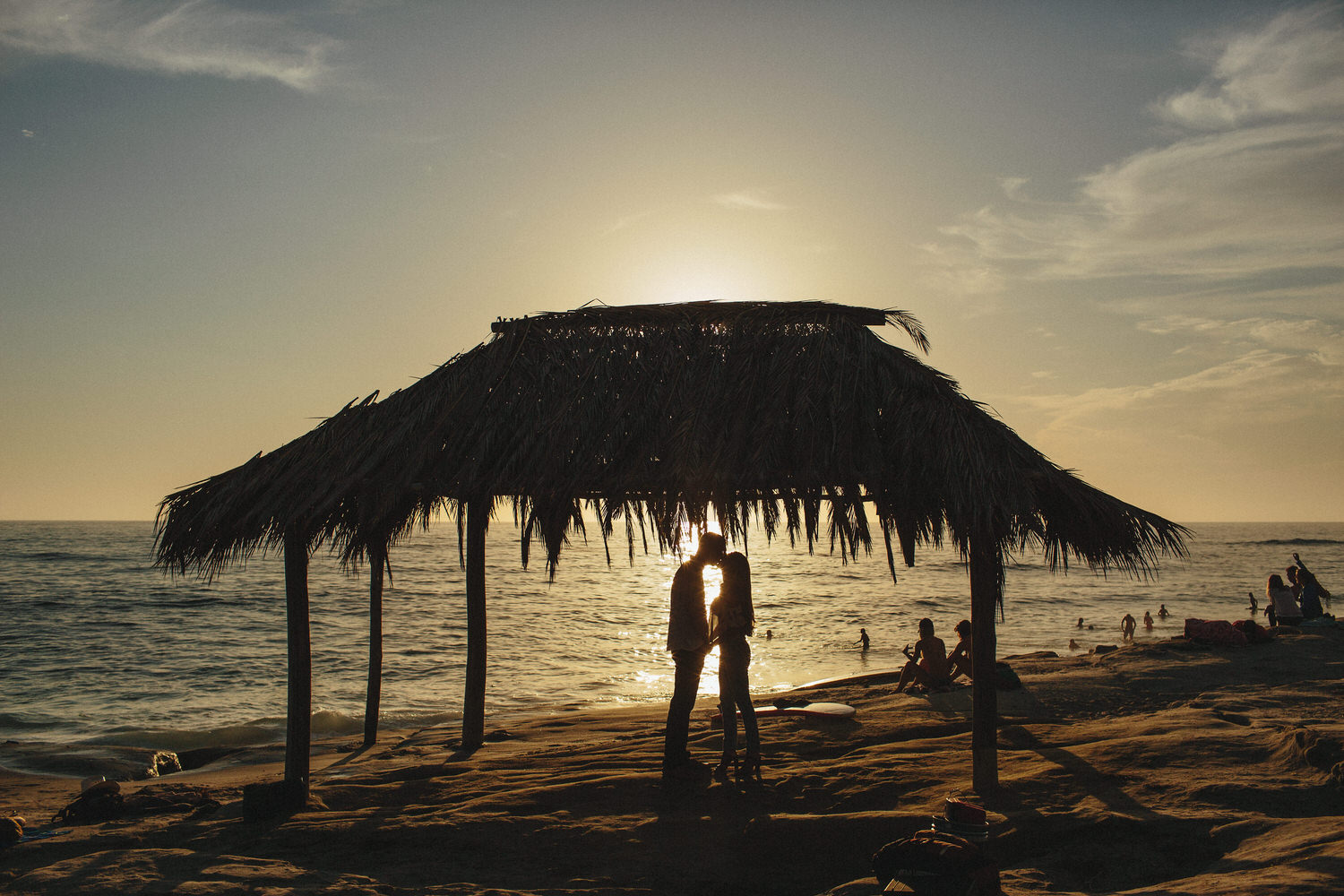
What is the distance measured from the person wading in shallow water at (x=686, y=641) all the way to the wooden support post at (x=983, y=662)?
1.81 meters

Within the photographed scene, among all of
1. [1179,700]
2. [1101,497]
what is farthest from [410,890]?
[1179,700]

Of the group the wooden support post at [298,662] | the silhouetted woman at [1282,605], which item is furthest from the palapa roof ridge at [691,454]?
the silhouetted woman at [1282,605]

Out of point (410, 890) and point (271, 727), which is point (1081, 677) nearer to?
point (410, 890)

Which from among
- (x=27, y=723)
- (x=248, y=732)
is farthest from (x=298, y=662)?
(x=27, y=723)

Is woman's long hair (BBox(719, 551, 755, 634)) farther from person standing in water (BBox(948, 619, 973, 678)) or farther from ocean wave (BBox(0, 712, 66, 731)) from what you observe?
ocean wave (BBox(0, 712, 66, 731))

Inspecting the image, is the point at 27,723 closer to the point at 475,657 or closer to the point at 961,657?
the point at 475,657

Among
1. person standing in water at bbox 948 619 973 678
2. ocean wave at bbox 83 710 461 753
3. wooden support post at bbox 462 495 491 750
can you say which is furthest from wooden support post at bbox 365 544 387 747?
person standing in water at bbox 948 619 973 678

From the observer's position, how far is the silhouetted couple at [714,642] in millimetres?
5785

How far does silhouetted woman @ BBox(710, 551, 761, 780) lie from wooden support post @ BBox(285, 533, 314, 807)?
316 cm

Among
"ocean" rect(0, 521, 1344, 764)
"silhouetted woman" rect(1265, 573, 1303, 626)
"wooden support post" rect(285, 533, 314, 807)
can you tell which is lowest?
"ocean" rect(0, 521, 1344, 764)

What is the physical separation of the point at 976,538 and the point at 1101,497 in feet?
3.36

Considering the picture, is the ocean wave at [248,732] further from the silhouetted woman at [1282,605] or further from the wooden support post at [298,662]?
the silhouetted woman at [1282,605]

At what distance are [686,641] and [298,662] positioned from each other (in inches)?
122

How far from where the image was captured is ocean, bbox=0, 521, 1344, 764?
13.3 meters
